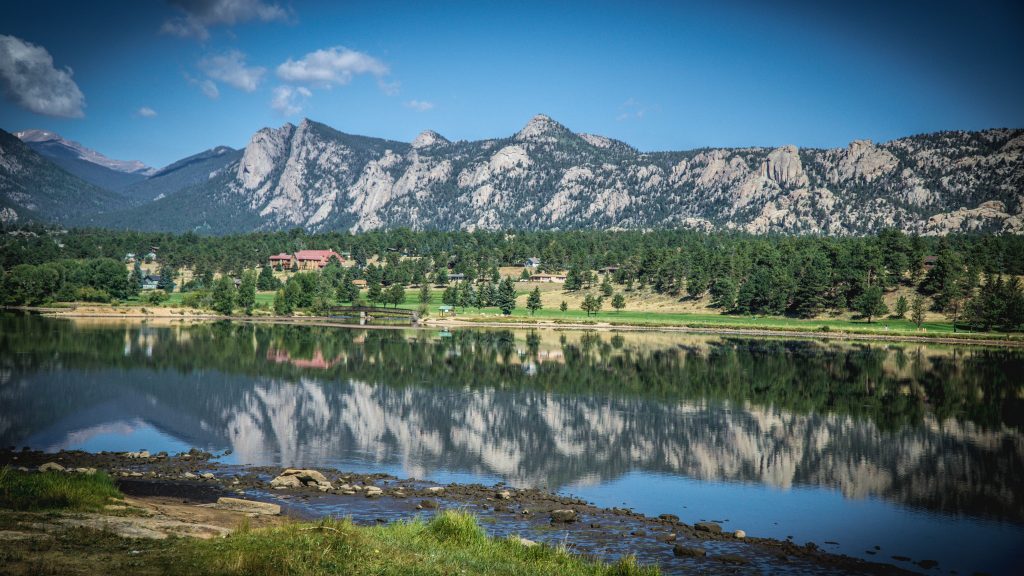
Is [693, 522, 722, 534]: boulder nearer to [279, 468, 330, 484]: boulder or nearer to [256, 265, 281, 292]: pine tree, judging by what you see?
[279, 468, 330, 484]: boulder

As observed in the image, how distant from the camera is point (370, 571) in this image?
48.1ft

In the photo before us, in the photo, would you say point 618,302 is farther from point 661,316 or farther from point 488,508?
point 488,508

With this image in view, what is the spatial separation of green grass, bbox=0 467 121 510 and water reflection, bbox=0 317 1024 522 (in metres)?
11.3

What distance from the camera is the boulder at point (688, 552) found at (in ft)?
70.9

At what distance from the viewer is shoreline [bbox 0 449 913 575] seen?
2172 cm

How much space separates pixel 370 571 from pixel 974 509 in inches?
1007

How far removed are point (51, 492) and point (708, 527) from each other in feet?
68.6

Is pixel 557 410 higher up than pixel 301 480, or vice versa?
pixel 301 480

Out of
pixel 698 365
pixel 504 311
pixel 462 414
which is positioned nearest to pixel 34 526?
pixel 462 414

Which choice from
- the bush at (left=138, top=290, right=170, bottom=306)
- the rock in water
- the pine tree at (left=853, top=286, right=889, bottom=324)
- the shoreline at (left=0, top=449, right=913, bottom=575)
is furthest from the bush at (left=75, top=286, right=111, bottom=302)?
the pine tree at (left=853, top=286, right=889, bottom=324)

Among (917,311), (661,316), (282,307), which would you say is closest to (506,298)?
(661,316)

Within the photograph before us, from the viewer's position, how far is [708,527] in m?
24.4

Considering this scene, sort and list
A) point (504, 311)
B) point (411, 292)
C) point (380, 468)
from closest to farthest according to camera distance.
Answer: point (380, 468)
point (504, 311)
point (411, 292)

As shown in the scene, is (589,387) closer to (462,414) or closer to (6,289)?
(462,414)
